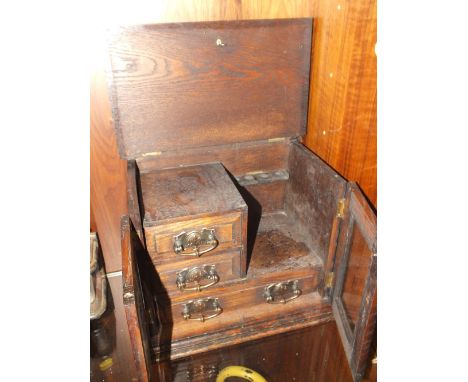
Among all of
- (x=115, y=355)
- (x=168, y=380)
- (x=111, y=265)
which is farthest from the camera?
(x=111, y=265)

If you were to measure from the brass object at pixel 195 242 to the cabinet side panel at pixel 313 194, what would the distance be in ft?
1.28

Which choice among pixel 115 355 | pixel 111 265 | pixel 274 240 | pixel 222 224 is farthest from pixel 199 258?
pixel 111 265

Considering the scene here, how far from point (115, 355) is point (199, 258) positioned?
0.52 m

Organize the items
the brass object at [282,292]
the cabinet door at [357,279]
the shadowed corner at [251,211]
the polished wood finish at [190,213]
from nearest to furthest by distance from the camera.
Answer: the cabinet door at [357,279], the polished wood finish at [190,213], the brass object at [282,292], the shadowed corner at [251,211]

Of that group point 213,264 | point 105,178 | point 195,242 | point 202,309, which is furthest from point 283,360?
point 105,178

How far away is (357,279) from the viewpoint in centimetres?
117

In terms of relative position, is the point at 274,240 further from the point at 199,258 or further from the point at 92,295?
the point at 92,295

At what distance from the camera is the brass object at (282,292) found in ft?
4.59

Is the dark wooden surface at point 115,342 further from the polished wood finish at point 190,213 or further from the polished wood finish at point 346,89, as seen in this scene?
the polished wood finish at point 346,89

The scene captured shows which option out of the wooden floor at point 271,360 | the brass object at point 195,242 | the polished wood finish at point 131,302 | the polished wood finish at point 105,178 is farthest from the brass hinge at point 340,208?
the polished wood finish at point 105,178

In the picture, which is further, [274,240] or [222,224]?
[274,240]

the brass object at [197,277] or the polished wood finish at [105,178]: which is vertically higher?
the polished wood finish at [105,178]

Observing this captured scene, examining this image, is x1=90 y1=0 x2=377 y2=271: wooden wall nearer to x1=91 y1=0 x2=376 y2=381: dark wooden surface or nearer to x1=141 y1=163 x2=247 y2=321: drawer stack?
x1=91 y1=0 x2=376 y2=381: dark wooden surface

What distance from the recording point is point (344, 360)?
4.47 ft
